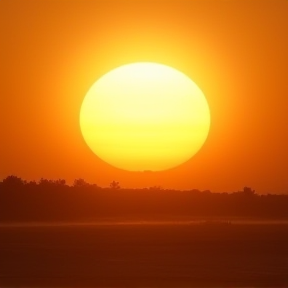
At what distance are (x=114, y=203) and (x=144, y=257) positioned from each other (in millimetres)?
41126

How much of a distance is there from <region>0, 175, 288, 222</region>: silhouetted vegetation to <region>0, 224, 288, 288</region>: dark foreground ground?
16.8 m

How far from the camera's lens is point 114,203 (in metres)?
75.3

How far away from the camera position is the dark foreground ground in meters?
28.3

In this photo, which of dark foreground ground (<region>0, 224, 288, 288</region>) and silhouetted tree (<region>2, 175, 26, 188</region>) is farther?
silhouetted tree (<region>2, 175, 26, 188</region>)

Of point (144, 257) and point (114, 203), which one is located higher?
point (114, 203)

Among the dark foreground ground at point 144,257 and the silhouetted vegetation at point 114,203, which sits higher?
the silhouetted vegetation at point 114,203

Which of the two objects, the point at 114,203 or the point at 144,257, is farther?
the point at 114,203

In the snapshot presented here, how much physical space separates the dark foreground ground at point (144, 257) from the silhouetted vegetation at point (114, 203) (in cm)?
1676

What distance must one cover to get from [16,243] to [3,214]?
77.0 feet

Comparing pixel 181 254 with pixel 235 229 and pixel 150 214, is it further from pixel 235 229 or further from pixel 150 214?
pixel 150 214

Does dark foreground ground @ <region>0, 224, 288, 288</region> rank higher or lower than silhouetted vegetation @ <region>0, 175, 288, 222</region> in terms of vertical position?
lower

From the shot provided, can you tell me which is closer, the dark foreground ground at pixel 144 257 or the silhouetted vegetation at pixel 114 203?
the dark foreground ground at pixel 144 257

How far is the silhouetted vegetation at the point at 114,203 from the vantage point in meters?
66.7

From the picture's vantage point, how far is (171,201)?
79.0 m
